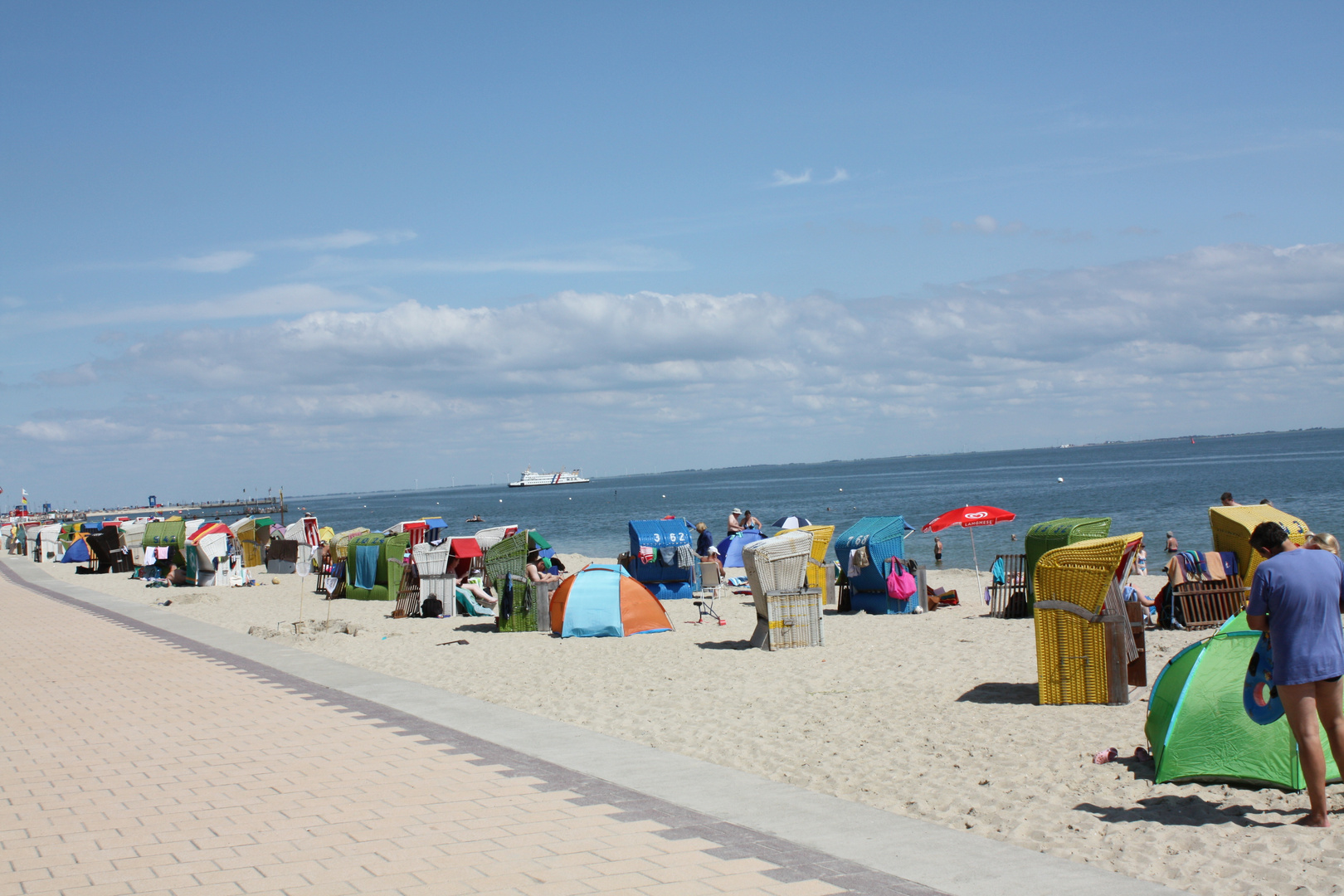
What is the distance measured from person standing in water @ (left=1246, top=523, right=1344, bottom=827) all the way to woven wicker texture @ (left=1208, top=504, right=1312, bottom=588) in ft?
31.4

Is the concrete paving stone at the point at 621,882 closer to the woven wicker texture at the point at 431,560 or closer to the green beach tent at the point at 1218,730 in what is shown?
the green beach tent at the point at 1218,730

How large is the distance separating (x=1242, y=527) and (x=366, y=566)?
58.2 feet

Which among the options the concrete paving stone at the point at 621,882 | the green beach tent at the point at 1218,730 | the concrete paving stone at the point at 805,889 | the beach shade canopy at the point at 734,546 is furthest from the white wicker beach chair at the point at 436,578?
the concrete paving stone at the point at 805,889

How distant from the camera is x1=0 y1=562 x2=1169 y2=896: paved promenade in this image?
16.5 ft

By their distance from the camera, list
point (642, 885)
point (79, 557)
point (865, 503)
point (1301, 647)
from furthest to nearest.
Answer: point (865, 503) → point (79, 557) → point (1301, 647) → point (642, 885)

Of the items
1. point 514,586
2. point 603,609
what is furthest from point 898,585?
point 514,586

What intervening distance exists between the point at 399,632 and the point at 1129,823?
13482 mm

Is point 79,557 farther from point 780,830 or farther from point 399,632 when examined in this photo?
point 780,830

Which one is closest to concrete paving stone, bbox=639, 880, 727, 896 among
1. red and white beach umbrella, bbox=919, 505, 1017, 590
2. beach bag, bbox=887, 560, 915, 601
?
beach bag, bbox=887, 560, 915, 601

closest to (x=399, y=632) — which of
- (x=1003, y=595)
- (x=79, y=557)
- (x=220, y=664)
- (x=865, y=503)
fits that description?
(x=220, y=664)

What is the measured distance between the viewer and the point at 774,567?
536 inches

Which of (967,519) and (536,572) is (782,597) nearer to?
Result: (536,572)

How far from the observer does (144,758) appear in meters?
8.06

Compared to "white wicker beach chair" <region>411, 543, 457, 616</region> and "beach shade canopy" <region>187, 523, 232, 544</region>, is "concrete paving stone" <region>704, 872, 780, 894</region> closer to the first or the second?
"white wicker beach chair" <region>411, 543, 457, 616</region>
